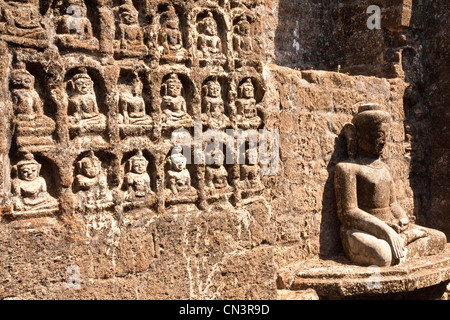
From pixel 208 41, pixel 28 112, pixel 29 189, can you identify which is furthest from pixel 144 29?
pixel 29 189

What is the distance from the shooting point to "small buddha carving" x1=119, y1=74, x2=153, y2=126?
117 inches

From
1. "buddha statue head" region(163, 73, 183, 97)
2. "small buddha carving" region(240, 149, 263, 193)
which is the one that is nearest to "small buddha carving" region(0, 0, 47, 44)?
"buddha statue head" region(163, 73, 183, 97)

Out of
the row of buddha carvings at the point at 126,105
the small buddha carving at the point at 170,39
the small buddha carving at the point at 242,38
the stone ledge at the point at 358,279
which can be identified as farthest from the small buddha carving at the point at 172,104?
the stone ledge at the point at 358,279

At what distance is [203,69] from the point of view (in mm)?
3287

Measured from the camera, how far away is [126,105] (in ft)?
9.76

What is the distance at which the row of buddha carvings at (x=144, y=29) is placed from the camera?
264 cm

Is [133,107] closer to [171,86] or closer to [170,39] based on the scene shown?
[171,86]

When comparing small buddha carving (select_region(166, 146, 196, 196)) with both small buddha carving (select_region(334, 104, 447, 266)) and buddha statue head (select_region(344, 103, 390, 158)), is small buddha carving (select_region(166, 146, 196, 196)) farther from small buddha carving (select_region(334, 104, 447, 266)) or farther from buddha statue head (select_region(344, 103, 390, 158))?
buddha statue head (select_region(344, 103, 390, 158))

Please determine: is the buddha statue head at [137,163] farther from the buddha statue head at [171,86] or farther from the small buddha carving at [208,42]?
the small buddha carving at [208,42]

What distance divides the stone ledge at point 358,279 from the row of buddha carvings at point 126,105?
4.00ft

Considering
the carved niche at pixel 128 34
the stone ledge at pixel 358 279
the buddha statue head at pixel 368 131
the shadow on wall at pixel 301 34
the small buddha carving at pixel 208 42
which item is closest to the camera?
the carved niche at pixel 128 34

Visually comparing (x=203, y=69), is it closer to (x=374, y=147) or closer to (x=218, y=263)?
(x=218, y=263)

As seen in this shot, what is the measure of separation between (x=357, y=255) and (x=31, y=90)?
279 centimetres

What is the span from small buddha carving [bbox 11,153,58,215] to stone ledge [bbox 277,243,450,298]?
2.01 m
